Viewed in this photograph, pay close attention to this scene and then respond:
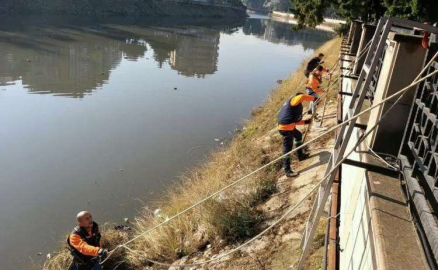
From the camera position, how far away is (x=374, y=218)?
324 cm

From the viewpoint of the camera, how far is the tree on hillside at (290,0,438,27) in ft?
34.2

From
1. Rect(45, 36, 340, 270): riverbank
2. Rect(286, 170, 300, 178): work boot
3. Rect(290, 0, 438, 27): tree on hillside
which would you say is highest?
Rect(290, 0, 438, 27): tree on hillside

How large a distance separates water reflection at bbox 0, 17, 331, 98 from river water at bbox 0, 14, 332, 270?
109mm

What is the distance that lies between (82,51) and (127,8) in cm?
3577

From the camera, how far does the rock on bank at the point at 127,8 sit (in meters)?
48.5

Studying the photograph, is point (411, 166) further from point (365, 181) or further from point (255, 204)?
point (255, 204)

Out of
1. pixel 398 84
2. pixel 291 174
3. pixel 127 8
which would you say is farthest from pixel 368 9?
pixel 127 8

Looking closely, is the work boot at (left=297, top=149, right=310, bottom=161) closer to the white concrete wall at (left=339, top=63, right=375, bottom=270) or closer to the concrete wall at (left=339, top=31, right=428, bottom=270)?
the white concrete wall at (left=339, top=63, right=375, bottom=270)

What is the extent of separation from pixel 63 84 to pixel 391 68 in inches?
791

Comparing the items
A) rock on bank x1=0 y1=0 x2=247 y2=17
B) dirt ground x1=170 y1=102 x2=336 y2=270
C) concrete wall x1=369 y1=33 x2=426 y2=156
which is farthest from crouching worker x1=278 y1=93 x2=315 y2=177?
rock on bank x1=0 y1=0 x2=247 y2=17

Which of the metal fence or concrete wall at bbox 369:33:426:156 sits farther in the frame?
concrete wall at bbox 369:33:426:156

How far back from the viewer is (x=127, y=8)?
63969mm

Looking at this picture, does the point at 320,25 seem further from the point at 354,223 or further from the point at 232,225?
the point at 354,223

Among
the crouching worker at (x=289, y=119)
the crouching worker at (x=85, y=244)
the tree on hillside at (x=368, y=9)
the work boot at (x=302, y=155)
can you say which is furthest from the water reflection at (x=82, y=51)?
the crouching worker at (x=85, y=244)
